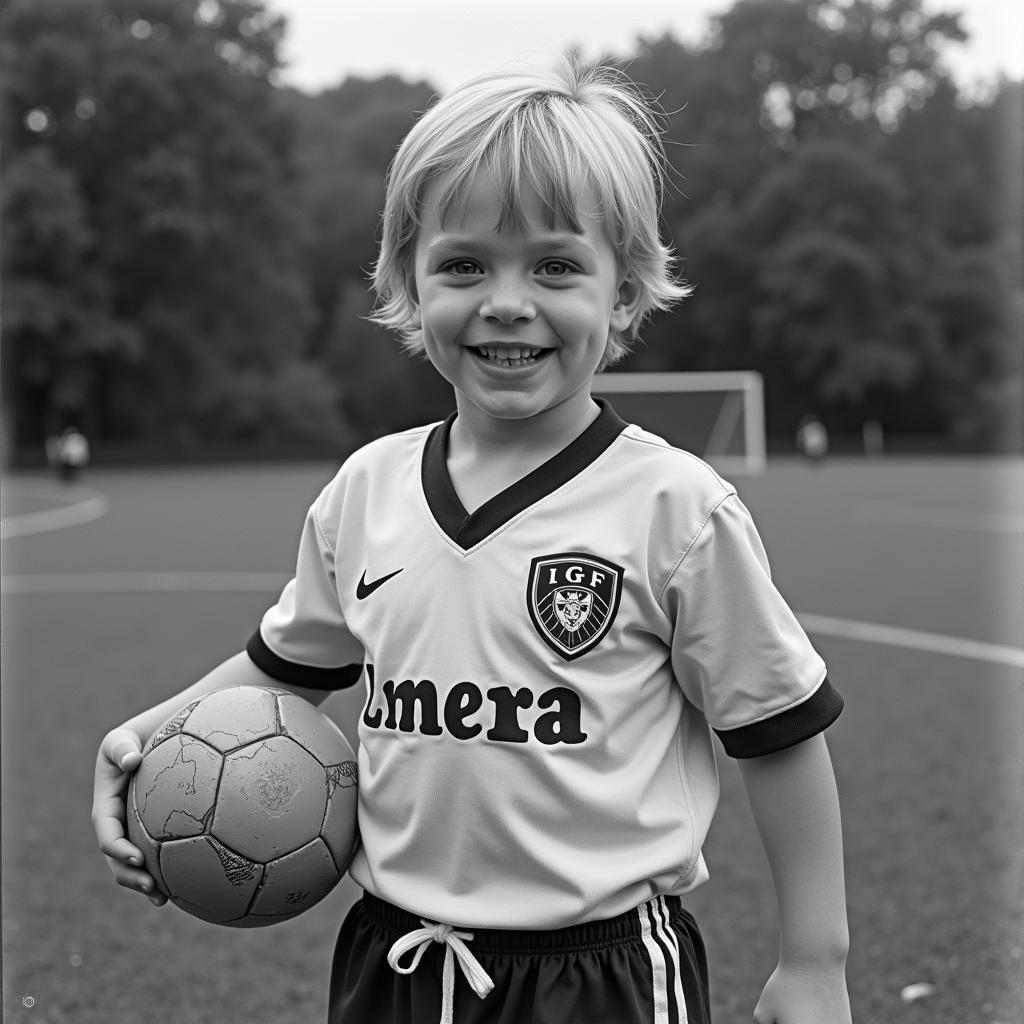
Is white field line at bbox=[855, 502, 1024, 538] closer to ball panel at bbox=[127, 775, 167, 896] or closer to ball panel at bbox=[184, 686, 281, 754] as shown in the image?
ball panel at bbox=[184, 686, 281, 754]

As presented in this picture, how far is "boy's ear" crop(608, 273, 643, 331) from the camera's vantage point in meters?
2.07

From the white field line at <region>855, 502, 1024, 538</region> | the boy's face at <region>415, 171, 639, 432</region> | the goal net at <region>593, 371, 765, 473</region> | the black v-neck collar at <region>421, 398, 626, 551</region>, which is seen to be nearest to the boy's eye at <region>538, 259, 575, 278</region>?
the boy's face at <region>415, 171, 639, 432</region>

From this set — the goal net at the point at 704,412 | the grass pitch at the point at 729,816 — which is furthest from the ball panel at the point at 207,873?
the goal net at the point at 704,412

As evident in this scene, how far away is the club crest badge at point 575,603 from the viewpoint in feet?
6.04

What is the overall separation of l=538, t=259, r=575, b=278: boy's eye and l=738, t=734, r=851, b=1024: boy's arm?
0.72 meters

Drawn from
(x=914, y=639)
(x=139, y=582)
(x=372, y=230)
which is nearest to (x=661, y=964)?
(x=914, y=639)

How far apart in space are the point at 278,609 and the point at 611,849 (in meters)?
0.72

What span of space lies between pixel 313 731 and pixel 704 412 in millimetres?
32561

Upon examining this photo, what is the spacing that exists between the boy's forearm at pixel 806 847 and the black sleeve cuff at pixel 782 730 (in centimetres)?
3

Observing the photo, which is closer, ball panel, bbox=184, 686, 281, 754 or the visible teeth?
the visible teeth

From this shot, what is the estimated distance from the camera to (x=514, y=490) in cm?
193

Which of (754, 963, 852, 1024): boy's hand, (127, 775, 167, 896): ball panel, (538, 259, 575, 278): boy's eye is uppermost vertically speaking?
(538, 259, 575, 278): boy's eye

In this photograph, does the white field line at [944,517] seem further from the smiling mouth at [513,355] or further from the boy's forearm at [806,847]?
the smiling mouth at [513,355]

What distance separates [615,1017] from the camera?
1.82 m
